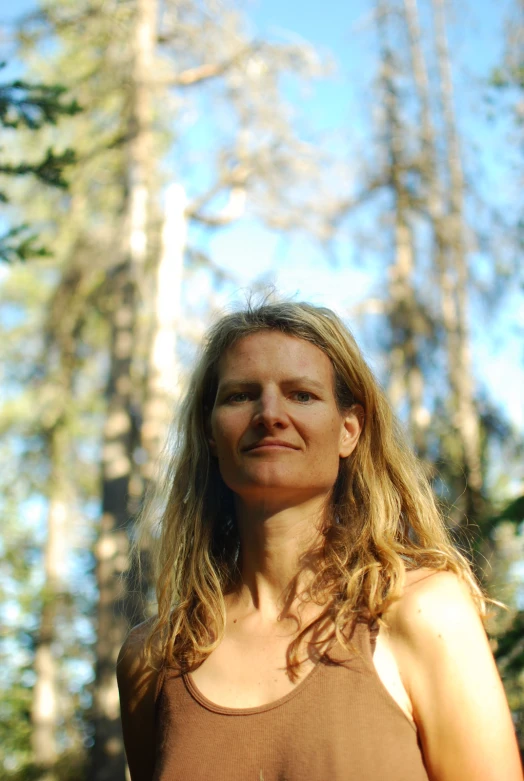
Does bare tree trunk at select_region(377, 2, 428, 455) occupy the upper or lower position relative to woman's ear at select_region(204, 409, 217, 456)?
upper

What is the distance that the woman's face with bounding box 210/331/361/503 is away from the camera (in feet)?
6.82

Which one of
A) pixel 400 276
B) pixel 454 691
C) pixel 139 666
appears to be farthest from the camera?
pixel 400 276

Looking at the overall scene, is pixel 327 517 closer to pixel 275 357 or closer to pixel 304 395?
pixel 304 395

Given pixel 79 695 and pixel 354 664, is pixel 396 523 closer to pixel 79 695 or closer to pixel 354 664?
pixel 354 664

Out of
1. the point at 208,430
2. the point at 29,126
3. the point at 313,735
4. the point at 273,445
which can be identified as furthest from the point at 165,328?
the point at 313,735

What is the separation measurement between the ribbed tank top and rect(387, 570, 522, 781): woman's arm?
51 millimetres

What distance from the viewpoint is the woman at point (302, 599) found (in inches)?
67.9

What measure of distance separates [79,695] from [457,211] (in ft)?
33.4

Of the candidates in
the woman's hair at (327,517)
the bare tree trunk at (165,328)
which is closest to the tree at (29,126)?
the woman's hair at (327,517)

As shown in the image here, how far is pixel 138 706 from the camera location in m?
2.15

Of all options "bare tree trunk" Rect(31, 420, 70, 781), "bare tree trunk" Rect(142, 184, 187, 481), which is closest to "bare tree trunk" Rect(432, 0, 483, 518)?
"bare tree trunk" Rect(142, 184, 187, 481)

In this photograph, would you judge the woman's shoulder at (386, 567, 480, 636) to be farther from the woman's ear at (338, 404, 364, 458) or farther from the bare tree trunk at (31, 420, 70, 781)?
the bare tree trunk at (31, 420, 70, 781)

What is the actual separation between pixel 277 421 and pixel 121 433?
25.7 ft

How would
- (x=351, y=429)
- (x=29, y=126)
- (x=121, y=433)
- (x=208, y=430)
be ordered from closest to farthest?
(x=351, y=429), (x=208, y=430), (x=29, y=126), (x=121, y=433)
